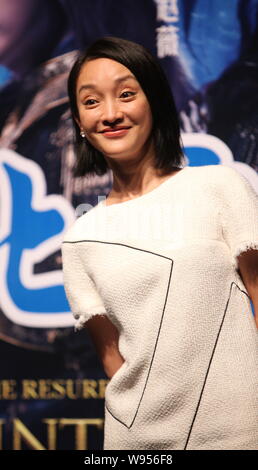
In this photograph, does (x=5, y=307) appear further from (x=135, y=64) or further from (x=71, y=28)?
(x=135, y=64)

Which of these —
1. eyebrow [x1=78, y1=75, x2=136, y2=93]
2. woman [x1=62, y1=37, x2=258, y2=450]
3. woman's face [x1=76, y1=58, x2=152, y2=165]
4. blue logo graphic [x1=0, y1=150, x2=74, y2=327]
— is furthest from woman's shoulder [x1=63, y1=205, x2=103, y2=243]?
blue logo graphic [x1=0, y1=150, x2=74, y2=327]

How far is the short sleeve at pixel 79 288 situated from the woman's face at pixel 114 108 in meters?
0.24

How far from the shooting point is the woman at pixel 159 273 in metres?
1.11

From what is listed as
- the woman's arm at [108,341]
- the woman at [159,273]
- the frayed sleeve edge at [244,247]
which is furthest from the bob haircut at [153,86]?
the woman's arm at [108,341]

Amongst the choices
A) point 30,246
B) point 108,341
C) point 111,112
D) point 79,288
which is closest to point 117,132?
point 111,112

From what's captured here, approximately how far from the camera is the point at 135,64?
1223mm

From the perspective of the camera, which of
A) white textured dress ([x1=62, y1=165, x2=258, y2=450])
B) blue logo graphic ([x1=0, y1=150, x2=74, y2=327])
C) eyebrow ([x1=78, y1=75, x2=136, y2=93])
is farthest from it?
blue logo graphic ([x1=0, y1=150, x2=74, y2=327])

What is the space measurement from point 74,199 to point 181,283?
4.43 ft

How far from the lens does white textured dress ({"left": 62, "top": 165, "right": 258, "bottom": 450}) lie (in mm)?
1102

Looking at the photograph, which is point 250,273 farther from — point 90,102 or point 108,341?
point 90,102

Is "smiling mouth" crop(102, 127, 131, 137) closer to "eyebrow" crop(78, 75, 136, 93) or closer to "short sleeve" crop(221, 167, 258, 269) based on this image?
"eyebrow" crop(78, 75, 136, 93)

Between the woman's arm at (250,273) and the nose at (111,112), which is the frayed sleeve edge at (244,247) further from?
the nose at (111,112)

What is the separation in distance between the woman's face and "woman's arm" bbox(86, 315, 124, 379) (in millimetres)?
373
